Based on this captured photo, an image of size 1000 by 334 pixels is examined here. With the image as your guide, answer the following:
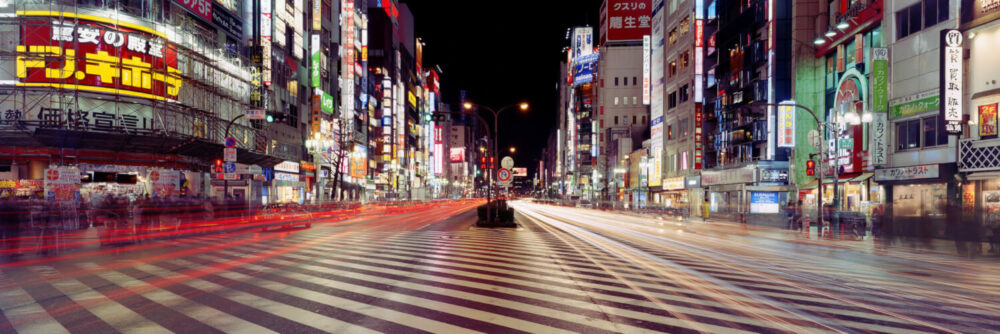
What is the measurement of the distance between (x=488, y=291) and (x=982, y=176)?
27175 millimetres

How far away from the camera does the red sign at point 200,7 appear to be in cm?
4206

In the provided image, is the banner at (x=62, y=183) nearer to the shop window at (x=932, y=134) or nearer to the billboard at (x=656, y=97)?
the shop window at (x=932, y=134)

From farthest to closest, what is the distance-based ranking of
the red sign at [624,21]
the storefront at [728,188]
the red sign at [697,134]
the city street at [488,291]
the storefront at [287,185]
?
the red sign at [624,21] < the storefront at [287,185] < the red sign at [697,134] < the storefront at [728,188] < the city street at [488,291]

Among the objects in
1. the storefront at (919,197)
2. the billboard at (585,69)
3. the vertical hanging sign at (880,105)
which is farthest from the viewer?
the billboard at (585,69)

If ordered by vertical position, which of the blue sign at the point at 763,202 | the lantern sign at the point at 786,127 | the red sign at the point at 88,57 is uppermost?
the red sign at the point at 88,57

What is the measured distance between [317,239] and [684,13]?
55253 millimetres

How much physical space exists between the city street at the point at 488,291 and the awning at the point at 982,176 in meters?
11.7

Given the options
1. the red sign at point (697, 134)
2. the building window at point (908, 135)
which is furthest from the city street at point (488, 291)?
the red sign at point (697, 134)

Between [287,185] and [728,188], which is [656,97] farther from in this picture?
[287,185]

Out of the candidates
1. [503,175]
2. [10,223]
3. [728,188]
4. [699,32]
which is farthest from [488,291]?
[699,32]

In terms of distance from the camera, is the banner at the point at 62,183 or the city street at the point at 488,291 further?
the banner at the point at 62,183

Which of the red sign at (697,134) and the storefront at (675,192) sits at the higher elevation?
the red sign at (697,134)

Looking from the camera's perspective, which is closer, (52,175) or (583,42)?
(52,175)

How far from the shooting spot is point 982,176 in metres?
26.4
